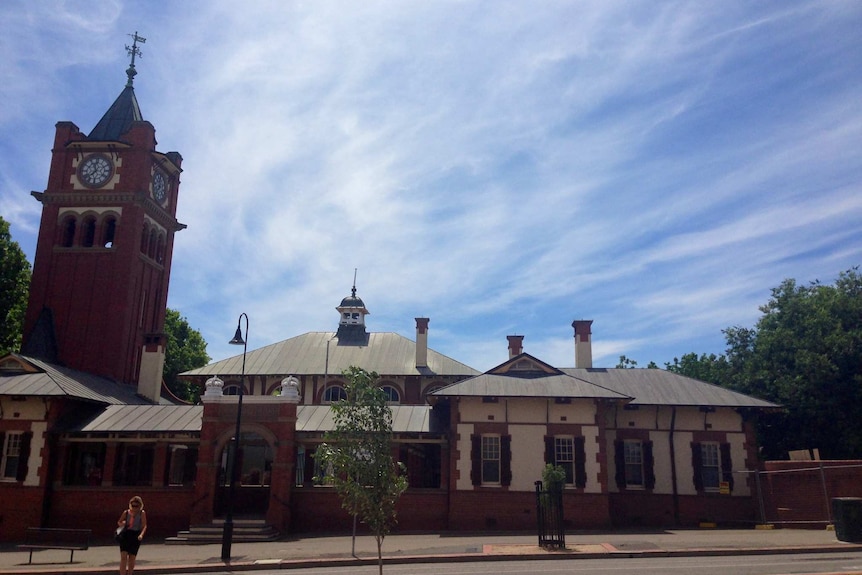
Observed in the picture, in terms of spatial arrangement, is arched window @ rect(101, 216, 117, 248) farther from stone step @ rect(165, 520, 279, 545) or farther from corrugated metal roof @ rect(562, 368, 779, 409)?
corrugated metal roof @ rect(562, 368, 779, 409)

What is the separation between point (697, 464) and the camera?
29.2 m

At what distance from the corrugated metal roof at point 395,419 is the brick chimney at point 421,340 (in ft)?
26.9

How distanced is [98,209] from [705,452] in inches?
1249

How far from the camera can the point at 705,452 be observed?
29.5 meters

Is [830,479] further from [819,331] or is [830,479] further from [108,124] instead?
[108,124]

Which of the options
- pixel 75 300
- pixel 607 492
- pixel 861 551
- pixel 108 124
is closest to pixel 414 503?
pixel 607 492

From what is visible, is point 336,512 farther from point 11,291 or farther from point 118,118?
point 118,118

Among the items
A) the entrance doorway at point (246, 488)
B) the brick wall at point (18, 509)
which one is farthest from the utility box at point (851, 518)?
the brick wall at point (18, 509)

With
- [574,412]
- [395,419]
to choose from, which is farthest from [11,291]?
[574,412]

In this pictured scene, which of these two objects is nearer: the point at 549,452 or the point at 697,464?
the point at 549,452

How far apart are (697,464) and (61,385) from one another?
84.9 ft

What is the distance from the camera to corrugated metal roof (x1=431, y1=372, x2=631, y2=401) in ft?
90.8

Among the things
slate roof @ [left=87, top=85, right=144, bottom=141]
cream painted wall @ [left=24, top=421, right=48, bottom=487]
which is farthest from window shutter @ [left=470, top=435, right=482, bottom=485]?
slate roof @ [left=87, top=85, right=144, bottom=141]

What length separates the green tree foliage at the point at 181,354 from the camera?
52.8 metres
